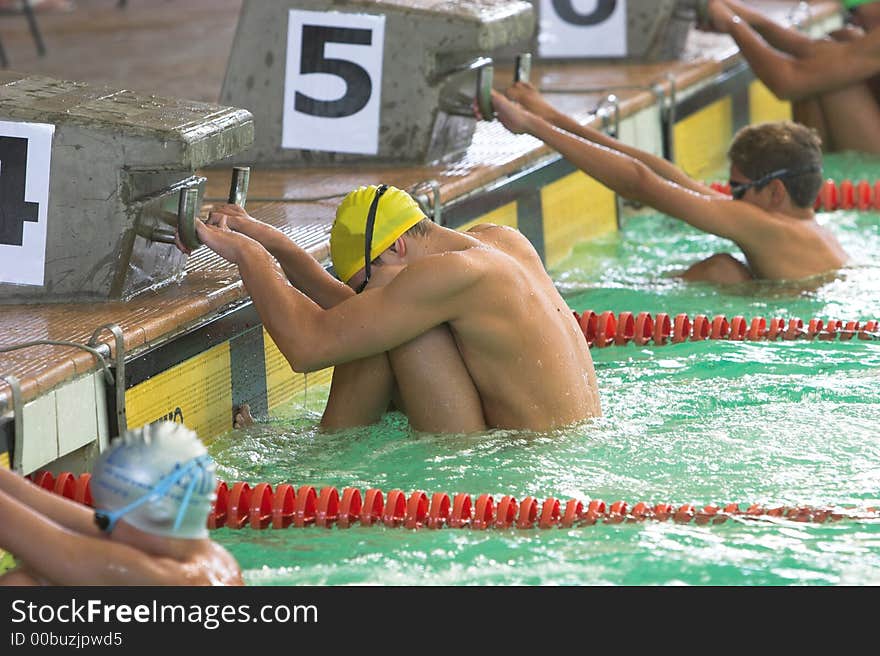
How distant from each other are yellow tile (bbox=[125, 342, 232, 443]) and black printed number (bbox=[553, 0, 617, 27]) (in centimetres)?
363

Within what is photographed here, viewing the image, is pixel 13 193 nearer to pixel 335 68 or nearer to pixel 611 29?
pixel 335 68

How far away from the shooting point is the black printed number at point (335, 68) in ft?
16.0

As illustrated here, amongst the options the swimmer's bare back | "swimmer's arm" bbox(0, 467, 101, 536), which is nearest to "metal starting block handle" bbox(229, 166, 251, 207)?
the swimmer's bare back

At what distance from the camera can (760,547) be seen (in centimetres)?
285

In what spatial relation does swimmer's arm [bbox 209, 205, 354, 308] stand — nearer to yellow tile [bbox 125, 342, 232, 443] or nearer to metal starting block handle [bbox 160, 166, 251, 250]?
metal starting block handle [bbox 160, 166, 251, 250]

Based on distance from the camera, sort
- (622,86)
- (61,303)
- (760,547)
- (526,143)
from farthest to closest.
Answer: (622,86)
(526,143)
(61,303)
(760,547)

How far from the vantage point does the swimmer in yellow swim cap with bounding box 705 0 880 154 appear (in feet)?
20.7

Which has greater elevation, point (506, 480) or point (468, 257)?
point (468, 257)

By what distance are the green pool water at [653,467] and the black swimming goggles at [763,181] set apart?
31 centimetres

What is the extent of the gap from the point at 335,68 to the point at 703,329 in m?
1.46

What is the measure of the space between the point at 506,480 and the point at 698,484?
39 centimetres

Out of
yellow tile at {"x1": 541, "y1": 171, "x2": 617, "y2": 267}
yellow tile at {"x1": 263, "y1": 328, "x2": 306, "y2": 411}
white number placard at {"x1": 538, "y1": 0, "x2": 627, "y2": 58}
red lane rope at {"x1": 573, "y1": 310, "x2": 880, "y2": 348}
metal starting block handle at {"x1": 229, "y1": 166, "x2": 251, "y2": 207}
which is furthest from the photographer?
white number placard at {"x1": 538, "y1": 0, "x2": 627, "y2": 58}
